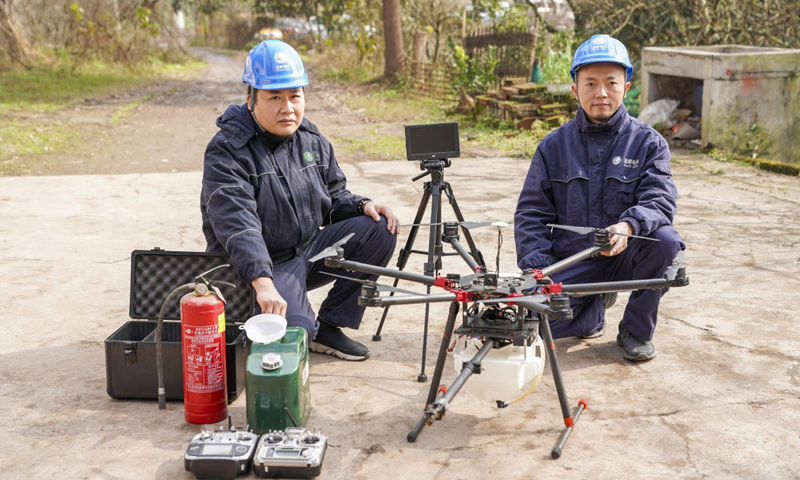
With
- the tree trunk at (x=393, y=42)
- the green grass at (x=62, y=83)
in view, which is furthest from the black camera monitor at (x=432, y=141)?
the tree trunk at (x=393, y=42)

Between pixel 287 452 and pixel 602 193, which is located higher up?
pixel 602 193

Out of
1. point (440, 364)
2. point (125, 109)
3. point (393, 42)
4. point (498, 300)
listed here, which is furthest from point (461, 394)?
point (393, 42)

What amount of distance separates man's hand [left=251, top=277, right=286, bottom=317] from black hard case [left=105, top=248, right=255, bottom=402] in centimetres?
30

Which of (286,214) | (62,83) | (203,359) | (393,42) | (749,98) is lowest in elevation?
(203,359)

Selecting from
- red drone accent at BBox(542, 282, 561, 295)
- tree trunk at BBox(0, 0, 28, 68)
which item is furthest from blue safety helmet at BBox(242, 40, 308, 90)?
tree trunk at BBox(0, 0, 28, 68)

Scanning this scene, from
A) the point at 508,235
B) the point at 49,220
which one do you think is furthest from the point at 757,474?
the point at 49,220

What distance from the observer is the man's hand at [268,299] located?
3312 millimetres

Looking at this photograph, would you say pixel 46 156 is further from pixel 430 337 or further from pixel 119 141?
pixel 430 337

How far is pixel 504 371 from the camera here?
10.0 ft

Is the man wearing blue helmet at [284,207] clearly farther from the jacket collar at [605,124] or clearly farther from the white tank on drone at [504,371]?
the jacket collar at [605,124]

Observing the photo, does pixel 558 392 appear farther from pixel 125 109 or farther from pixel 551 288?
pixel 125 109

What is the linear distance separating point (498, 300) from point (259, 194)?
1.43 metres

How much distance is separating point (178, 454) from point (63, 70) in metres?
18.1

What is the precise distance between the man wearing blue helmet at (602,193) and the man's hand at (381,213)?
1.99ft
